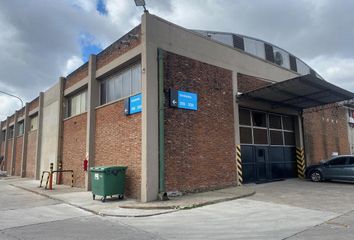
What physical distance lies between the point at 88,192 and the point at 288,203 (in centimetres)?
892

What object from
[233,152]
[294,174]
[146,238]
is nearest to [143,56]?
[233,152]

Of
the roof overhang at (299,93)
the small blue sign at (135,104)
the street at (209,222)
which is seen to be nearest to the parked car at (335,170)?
the roof overhang at (299,93)

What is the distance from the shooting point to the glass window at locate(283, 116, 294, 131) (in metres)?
19.0

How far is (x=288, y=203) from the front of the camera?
10.2m

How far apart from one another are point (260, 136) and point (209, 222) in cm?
998

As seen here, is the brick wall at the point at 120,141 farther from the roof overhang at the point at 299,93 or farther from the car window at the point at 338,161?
the car window at the point at 338,161

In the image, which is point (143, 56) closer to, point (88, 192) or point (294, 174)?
point (88, 192)

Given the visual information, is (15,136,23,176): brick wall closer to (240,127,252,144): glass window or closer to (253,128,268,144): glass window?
(240,127,252,144): glass window

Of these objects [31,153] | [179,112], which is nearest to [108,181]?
[179,112]

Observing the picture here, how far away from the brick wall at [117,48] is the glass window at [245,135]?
702 centimetres

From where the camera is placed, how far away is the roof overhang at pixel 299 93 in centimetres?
1356

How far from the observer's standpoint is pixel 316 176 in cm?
1691

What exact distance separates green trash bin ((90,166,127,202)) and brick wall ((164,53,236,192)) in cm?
179

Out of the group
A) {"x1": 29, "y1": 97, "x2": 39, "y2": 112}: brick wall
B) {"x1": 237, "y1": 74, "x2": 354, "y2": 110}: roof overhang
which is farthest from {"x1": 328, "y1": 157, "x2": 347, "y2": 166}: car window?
{"x1": 29, "y1": 97, "x2": 39, "y2": 112}: brick wall
